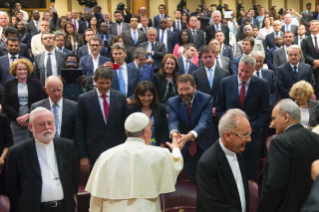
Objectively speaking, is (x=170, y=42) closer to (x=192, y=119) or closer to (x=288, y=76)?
(x=288, y=76)

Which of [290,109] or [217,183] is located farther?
[290,109]

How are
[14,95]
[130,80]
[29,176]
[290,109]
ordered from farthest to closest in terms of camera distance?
[130,80] → [14,95] → [29,176] → [290,109]

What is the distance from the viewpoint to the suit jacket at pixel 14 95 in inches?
165

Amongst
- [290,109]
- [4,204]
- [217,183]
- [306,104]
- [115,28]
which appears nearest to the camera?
[217,183]

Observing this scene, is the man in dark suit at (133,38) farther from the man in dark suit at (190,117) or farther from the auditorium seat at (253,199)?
the auditorium seat at (253,199)

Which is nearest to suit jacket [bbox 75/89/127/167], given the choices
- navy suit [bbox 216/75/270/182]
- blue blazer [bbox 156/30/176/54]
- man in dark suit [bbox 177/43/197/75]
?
navy suit [bbox 216/75/270/182]

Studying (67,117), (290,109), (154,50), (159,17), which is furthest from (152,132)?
(159,17)

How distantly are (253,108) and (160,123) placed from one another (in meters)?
1.04

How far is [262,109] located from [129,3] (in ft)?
41.8

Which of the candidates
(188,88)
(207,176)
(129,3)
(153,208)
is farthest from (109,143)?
(129,3)

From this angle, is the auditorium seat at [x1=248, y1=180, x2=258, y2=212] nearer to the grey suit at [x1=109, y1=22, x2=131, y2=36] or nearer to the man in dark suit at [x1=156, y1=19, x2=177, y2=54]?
the man in dark suit at [x1=156, y1=19, x2=177, y2=54]

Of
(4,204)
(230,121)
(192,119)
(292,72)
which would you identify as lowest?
(4,204)

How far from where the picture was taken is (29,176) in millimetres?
2805

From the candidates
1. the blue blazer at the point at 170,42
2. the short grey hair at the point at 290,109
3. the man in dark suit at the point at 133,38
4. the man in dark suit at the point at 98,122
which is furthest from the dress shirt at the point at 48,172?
the blue blazer at the point at 170,42
